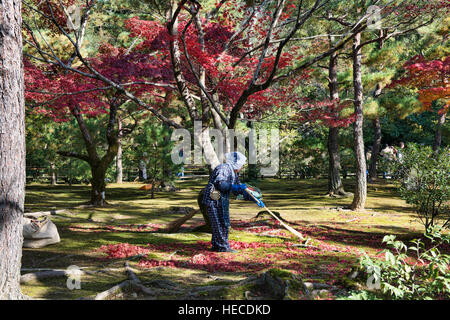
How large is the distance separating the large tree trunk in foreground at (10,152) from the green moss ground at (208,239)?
0.61m

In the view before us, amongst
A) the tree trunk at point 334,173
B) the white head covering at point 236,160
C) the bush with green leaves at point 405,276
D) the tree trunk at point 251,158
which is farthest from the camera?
the tree trunk at point 251,158

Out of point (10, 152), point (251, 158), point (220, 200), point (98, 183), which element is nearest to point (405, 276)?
point (220, 200)

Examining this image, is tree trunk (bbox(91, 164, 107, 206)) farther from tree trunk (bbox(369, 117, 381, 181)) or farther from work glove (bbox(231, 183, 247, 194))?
tree trunk (bbox(369, 117, 381, 181))

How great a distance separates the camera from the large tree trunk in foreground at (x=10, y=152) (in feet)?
11.0

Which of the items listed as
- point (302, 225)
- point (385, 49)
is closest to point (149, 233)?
point (302, 225)

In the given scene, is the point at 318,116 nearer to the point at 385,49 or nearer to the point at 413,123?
the point at 385,49

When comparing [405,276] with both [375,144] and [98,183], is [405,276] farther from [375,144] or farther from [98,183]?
[375,144]

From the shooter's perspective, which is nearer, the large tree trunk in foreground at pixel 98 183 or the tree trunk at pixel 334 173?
the large tree trunk in foreground at pixel 98 183

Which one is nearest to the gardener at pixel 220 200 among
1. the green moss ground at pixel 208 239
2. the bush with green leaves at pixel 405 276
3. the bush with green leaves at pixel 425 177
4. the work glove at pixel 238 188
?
the work glove at pixel 238 188

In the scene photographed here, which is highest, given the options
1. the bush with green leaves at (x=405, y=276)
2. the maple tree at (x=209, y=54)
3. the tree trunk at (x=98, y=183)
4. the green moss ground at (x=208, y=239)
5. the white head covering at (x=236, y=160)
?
the maple tree at (x=209, y=54)

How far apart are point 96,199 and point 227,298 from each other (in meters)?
9.34

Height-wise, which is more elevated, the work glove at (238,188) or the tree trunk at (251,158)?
the tree trunk at (251,158)

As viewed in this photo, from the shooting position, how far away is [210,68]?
335 inches

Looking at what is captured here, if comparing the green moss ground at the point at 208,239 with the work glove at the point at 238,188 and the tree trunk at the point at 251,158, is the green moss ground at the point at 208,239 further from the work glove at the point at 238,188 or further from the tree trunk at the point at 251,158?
the tree trunk at the point at 251,158
